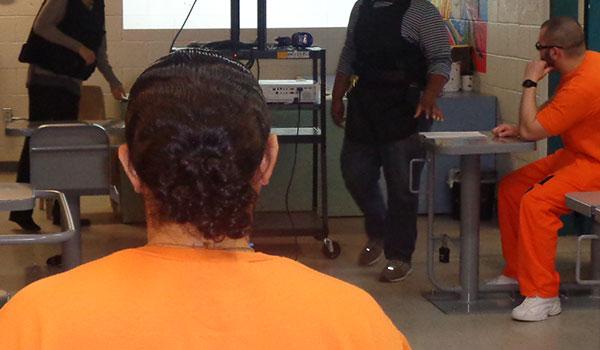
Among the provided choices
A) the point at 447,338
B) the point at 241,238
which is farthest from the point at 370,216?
the point at 241,238

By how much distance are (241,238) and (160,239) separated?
0.27ft

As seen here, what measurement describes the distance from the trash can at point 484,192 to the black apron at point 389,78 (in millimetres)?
1473

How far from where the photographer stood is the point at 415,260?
574 cm

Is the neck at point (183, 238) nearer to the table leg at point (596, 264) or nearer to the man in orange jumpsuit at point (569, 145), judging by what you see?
the man in orange jumpsuit at point (569, 145)

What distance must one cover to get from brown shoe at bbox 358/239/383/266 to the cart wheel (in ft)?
0.69

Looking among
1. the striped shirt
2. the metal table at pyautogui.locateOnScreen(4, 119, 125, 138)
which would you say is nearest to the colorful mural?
the striped shirt

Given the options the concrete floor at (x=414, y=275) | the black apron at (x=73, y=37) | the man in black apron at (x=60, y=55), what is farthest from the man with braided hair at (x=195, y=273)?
the black apron at (x=73, y=37)

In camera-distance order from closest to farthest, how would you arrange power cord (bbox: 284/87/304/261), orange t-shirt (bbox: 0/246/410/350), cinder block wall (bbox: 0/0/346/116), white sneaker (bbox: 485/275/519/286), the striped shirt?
1. orange t-shirt (bbox: 0/246/410/350)
2. white sneaker (bbox: 485/275/519/286)
3. the striped shirt
4. power cord (bbox: 284/87/304/261)
5. cinder block wall (bbox: 0/0/346/116)

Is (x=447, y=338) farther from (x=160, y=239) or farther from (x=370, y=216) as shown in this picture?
(x=160, y=239)

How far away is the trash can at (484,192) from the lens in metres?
6.65

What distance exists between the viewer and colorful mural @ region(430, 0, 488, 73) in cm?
704

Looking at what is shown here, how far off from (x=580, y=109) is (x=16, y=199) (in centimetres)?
230

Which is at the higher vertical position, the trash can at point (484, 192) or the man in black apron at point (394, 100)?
the man in black apron at point (394, 100)

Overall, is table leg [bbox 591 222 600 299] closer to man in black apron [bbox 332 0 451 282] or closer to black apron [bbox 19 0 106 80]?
man in black apron [bbox 332 0 451 282]
